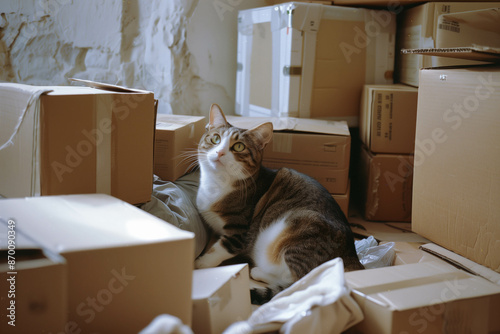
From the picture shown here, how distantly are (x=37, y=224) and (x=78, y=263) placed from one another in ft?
0.49

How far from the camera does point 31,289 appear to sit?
0.86 metres

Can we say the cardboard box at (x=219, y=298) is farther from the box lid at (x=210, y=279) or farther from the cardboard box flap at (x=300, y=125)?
the cardboard box flap at (x=300, y=125)

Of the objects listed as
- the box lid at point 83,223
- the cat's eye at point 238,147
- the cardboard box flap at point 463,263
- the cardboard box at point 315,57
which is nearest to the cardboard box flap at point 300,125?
the cardboard box at point 315,57

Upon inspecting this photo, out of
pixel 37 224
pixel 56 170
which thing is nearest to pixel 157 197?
pixel 56 170

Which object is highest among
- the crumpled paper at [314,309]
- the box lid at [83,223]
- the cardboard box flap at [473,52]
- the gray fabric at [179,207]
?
the cardboard box flap at [473,52]

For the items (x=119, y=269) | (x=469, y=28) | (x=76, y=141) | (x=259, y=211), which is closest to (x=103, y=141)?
(x=76, y=141)

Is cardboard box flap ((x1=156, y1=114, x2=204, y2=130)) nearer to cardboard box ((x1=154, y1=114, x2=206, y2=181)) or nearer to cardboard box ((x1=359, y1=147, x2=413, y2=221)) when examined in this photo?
cardboard box ((x1=154, y1=114, x2=206, y2=181))

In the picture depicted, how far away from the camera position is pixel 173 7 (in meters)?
2.54

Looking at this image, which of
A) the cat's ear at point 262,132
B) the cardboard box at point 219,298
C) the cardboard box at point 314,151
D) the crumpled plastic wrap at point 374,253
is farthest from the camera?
the cardboard box at point 314,151

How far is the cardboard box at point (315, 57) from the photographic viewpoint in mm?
2369

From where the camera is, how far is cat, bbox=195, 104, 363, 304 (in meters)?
1.60

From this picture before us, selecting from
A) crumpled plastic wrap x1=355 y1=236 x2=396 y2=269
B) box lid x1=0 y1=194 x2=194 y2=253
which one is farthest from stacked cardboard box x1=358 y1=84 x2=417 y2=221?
box lid x1=0 y1=194 x2=194 y2=253

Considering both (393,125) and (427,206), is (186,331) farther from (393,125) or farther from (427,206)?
(393,125)

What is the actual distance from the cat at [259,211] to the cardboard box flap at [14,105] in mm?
655
